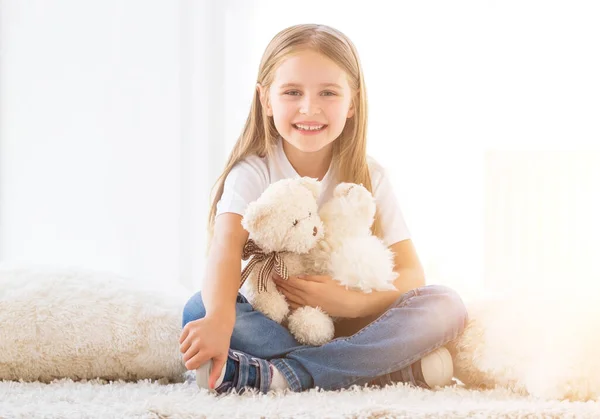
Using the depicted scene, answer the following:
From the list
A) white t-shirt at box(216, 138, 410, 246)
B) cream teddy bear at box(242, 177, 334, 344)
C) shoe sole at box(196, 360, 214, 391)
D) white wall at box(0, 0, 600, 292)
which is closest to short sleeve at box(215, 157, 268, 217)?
white t-shirt at box(216, 138, 410, 246)

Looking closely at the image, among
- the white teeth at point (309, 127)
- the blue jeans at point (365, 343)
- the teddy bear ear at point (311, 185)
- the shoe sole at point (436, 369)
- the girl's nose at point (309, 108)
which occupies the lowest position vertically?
the shoe sole at point (436, 369)

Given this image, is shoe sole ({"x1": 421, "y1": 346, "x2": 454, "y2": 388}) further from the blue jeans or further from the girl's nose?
the girl's nose

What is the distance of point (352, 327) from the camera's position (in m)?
1.26

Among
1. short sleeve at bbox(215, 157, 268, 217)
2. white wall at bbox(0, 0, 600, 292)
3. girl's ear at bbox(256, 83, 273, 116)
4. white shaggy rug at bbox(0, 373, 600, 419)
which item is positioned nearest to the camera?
white shaggy rug at bbox(0, 373, 600, 419)

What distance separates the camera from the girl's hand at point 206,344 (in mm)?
1036

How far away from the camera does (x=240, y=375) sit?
1048 mm

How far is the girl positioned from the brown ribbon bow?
0.06 ft

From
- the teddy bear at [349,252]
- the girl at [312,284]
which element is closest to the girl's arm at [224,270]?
the girl at [312,284]

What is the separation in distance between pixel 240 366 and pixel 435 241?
4.97 feet

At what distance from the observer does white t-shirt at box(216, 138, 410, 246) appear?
1.34 m

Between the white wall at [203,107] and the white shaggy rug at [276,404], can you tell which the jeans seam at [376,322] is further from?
the white wall at [203,107]

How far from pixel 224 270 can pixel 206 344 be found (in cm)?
16

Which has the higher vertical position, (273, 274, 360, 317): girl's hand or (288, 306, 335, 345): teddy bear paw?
(273, 274, 360, 317): girl's hand

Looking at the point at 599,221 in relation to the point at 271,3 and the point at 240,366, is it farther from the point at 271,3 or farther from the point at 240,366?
the point at 240,366
